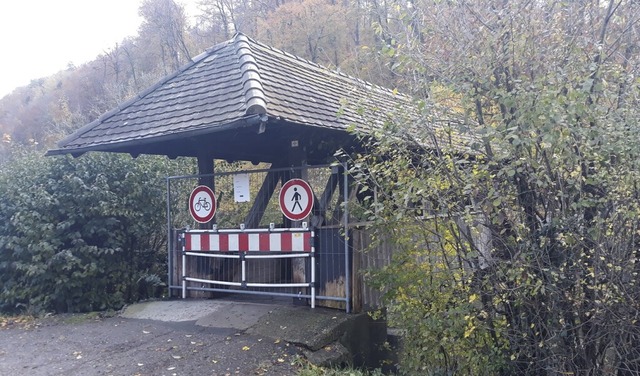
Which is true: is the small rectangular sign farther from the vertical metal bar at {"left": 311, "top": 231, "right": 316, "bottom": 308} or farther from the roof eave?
the vertical metal bar at {"left": 311, "top": 231, "right": 316, "bottom": 308}

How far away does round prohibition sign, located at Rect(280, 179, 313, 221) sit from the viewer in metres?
7.43

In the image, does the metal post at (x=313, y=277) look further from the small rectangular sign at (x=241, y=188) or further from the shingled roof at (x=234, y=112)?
the shingled roof at (x=234, y=112)

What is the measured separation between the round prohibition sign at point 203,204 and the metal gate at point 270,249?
0.19 metres

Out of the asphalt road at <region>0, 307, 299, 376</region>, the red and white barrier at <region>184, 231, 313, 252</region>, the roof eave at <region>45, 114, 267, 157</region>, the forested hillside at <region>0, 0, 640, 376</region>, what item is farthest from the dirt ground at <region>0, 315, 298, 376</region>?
the roof eave at <region>45, 114, 267, 157</region>

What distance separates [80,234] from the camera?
9.15m

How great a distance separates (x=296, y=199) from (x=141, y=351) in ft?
8.58

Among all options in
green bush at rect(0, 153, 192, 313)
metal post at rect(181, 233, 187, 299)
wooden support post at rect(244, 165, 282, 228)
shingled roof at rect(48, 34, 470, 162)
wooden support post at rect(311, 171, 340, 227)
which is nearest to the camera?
shingled roof at rect(48, 34, 470, 162)

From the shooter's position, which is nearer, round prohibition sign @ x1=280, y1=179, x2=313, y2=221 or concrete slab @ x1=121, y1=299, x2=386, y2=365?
concrete slab @ x1=121, y1=299, x2=386, y2=365

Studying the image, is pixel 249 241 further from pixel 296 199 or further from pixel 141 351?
pixel 141 351

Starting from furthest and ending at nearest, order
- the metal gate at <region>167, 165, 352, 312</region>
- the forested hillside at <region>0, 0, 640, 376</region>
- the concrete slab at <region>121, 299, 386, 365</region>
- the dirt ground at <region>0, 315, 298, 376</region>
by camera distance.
A: the metal gate at <region>167, 165, 352, 312</region>, the concrete slab at <region>121, 299, 386, 365</region>, the dirt ground at <region>0, 315, 298, 376</region>, the forested hillside at <region>0, 0, 640, 376</region>

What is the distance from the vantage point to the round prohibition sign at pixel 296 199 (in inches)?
293

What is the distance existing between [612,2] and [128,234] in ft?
25.8

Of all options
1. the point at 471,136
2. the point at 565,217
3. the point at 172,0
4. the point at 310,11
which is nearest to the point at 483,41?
the point at 471,136

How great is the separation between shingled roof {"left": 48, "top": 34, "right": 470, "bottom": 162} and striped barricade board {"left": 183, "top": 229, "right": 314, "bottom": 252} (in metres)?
1.32
